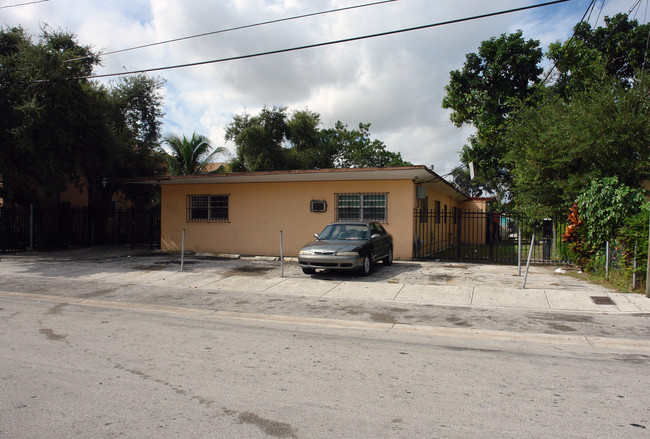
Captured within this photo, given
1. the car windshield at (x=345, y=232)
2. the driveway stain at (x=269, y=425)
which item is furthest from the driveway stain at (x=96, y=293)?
the driveway stain at (x=269, y=425)

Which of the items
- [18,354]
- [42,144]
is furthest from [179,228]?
[18,354]

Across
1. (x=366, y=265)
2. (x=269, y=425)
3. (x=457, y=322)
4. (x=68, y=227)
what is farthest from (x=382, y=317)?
(x=68, y=227)

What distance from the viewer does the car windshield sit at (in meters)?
12.2

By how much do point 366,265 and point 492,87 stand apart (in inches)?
642

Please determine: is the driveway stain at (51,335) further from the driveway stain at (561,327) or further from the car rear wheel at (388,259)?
the car rear wheel at (388,259)

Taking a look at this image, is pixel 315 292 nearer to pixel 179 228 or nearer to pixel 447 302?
pixel 447 302

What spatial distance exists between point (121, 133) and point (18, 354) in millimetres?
18275

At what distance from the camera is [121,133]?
69.6 feet

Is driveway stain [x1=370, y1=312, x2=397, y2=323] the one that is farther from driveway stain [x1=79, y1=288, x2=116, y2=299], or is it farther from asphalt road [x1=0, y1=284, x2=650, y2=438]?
driveway stain [x1=79, y1=288, x2=116, y2=299]

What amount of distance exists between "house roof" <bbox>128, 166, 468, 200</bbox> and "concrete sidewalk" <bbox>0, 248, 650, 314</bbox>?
3.04 metres

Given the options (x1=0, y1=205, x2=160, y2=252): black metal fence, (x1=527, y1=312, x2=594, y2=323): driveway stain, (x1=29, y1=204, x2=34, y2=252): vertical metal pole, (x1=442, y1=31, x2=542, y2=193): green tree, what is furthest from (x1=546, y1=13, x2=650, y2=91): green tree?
(x1=29, y1=204, x2=34, y2=252): vertical metal pole

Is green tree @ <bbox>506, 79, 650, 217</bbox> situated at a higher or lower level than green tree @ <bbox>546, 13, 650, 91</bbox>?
lower

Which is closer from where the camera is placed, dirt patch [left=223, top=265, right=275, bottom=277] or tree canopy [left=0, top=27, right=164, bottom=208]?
dirt patch [left=223, top=265, right=275, bottom=277]

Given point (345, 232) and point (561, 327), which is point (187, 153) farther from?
point (561, 327)
